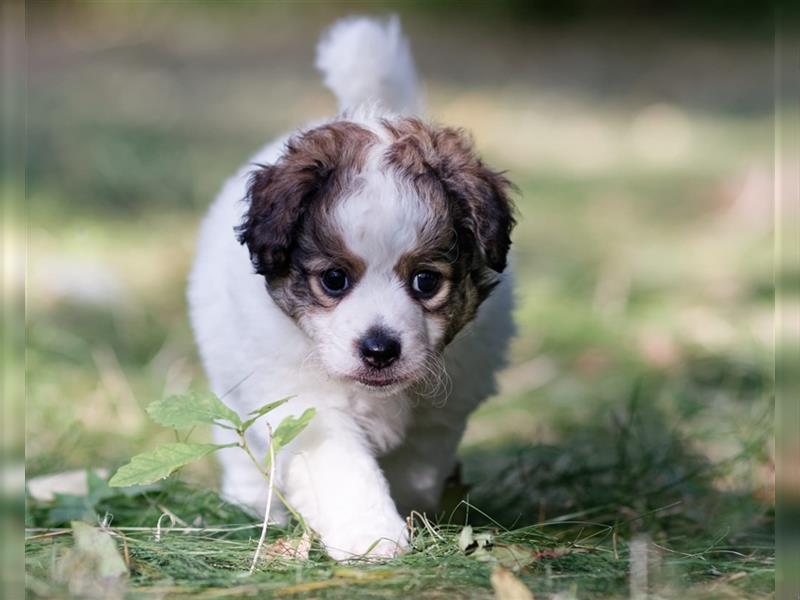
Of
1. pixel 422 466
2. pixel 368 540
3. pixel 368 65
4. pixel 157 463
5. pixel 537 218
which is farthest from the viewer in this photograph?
pixel 537 218

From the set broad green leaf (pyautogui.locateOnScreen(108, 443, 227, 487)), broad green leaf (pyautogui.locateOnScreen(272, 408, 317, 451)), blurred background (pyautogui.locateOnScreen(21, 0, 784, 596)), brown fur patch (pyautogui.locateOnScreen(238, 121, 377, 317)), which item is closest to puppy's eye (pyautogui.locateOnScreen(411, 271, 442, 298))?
brown fur patch (pyautogui.locateOnScreen(238, 121, 377, 317))

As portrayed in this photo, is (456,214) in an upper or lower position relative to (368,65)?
lower

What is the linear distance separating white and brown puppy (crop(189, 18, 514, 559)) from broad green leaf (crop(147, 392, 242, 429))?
12.2 inches

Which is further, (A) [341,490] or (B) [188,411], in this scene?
(A) [341,490]

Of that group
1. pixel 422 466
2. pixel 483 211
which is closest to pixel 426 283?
pixel 483 211

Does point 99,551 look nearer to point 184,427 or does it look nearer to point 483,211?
point 184,427

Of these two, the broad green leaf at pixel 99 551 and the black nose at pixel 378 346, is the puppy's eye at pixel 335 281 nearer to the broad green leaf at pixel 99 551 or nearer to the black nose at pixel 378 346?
the black nose at pixel 378 346

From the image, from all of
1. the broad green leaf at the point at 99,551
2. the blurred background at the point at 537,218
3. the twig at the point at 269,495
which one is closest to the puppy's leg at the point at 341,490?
the twig at the point at 269,495

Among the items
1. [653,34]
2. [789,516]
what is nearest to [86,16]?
[653,34]

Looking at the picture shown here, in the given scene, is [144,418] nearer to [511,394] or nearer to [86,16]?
[511,394]

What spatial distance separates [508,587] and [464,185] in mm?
1228

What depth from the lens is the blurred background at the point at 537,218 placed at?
4664mm

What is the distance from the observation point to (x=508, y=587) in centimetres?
270

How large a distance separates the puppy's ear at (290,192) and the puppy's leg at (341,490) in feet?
1.58
